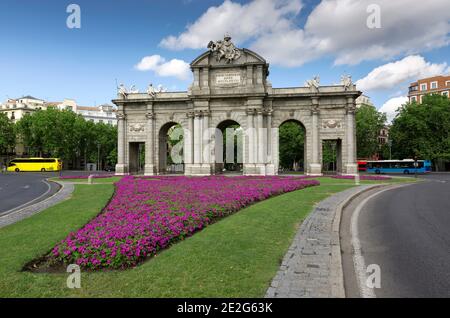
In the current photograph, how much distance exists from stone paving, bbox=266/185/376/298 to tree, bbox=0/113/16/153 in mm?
94149

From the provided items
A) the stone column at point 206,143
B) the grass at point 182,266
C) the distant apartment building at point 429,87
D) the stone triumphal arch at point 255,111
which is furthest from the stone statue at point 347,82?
the distant apartment building at point 429,87

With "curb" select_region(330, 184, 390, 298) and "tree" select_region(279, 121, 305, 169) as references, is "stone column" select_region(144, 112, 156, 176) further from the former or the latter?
"tree" select_region(279, 121, 305, 169)

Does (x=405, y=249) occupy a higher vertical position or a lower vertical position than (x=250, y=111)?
lower

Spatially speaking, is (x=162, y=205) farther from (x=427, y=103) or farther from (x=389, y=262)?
(x=427, y=103)

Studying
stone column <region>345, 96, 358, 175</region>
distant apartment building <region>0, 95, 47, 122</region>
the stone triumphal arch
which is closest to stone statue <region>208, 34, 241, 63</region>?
the stone triumphal arch

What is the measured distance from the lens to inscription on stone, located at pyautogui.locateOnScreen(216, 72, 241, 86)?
41.4 meters

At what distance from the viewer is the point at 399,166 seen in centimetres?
5928

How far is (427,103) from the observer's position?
64062 millimetres

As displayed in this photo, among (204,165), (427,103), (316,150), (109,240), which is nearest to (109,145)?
(204,165)

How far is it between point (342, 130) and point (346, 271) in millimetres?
37242

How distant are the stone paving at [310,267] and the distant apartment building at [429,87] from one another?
9515 cm

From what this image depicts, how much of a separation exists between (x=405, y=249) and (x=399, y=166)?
5853cm

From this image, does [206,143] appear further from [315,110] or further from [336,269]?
[336,269]

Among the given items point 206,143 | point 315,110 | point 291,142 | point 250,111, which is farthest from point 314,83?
point 291,142
